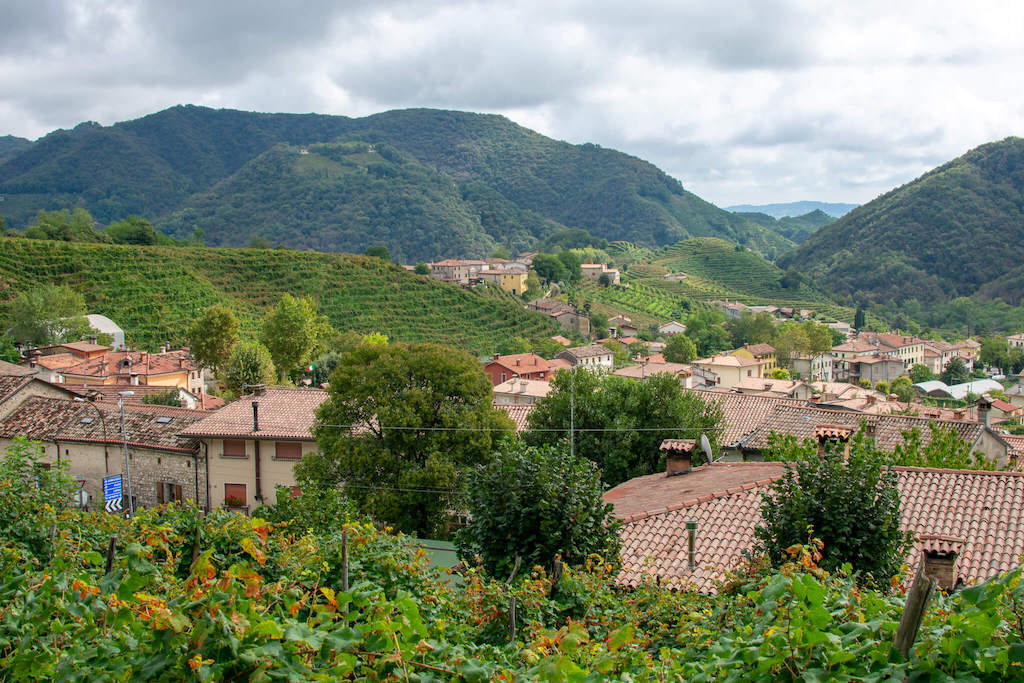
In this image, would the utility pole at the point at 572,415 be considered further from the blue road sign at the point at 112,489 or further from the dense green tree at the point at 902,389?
the dense green tree at the point at 902,389

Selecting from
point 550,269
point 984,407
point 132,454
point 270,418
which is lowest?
point 132,454

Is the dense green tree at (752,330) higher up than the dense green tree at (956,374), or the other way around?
the dense green tree at (752,330)

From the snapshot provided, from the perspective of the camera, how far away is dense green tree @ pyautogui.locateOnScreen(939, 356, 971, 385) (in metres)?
87.6

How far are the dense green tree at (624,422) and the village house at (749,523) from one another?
25.7 ft

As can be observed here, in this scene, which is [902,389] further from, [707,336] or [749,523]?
[749,523]

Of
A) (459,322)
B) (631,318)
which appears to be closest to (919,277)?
(631,318)

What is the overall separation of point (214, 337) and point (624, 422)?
111ft

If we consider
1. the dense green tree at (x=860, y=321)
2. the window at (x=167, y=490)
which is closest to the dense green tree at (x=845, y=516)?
the window at (x=167, y=490)

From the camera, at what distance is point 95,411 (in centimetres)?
2375

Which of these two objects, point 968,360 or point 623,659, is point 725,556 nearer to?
point 623,659

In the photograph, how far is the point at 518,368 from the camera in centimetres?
5803

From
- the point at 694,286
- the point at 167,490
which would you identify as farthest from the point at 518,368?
the point at 694,286

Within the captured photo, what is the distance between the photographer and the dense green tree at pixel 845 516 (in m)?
8.07

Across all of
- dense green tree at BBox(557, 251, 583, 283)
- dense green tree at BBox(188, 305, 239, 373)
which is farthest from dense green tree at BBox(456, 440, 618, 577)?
dense green tree at BBox(557, 251, 583, 283)
